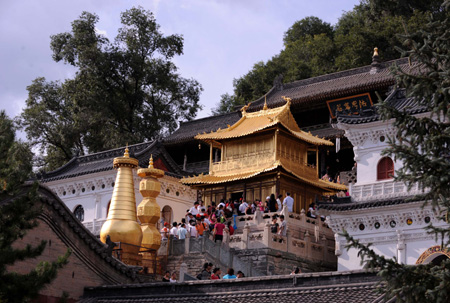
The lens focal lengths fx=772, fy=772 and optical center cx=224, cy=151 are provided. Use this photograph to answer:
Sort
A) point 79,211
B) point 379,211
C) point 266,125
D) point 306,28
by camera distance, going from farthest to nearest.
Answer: point 306,28 → point 79,211 → point 266,125 → point 379,211

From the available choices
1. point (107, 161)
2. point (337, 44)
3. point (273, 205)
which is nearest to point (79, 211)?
point (107, 161)

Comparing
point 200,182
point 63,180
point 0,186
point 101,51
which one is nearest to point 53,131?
point 101,51

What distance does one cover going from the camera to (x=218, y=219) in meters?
27.2

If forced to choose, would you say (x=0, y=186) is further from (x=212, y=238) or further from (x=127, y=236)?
(x=212, y=238)

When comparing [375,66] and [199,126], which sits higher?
[375,66]

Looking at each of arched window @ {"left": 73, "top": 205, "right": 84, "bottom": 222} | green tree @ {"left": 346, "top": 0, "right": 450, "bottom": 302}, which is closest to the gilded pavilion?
arched window @ {"left": 73, "top": 205, "right": 84, "bottom": 222}

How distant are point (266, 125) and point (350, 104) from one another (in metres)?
7.15

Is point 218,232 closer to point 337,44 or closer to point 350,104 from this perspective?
point 350,104

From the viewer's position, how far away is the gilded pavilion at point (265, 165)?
32281 millimetres

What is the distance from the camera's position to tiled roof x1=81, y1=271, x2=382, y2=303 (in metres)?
14.7

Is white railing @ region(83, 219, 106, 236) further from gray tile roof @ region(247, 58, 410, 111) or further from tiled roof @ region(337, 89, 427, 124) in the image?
tiled roof @ region(337, 89, 427, 124)

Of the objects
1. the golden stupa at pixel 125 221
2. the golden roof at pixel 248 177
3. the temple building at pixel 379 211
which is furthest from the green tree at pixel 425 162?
the golden roof at pixel 248 177

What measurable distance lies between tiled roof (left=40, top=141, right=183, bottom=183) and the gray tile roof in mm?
7128

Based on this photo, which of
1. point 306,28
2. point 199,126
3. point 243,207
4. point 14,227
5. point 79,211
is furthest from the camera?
point 306,28
